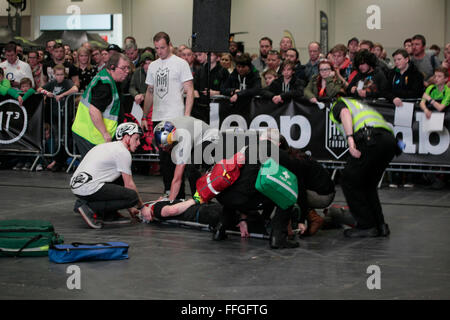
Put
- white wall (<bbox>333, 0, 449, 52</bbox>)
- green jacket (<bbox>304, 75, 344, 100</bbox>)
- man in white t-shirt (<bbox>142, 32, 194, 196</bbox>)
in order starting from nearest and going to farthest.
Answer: man in white t-shirt (<bbox>142, 32, 194, 196</bbox>) → green jacket (<bbox>304, 75, 344, 100</bbox>) → white wall (<bbox>333, 0, 449, 52</bbox>)

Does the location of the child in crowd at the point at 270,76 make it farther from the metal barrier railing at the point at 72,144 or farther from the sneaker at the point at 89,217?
the sneaker at the point at 89,217

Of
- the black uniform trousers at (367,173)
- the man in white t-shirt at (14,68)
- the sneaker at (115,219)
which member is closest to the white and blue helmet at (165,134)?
the sneaker at (115,219)

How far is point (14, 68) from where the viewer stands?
13.1 m

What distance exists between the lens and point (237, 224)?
6.42 meters

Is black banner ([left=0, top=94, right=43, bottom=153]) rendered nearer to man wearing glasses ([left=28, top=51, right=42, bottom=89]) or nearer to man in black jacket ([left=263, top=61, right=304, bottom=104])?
man wearing glasses ([left=28, top=51, right=42, bottom=89])

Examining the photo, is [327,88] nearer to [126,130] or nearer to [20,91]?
[126,130]

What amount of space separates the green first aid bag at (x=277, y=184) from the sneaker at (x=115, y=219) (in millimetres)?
2008

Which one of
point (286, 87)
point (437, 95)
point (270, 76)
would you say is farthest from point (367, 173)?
point (270, 76)

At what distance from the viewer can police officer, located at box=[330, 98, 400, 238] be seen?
249 inches

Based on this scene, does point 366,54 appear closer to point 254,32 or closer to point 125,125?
point 125,125

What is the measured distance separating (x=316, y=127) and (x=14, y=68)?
6516 mm

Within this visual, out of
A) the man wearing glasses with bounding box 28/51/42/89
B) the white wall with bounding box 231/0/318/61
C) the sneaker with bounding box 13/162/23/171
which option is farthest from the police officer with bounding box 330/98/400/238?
the white wall with bounding box 231/0/318/61

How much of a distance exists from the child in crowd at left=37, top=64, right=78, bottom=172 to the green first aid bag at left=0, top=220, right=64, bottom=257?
6.68m
